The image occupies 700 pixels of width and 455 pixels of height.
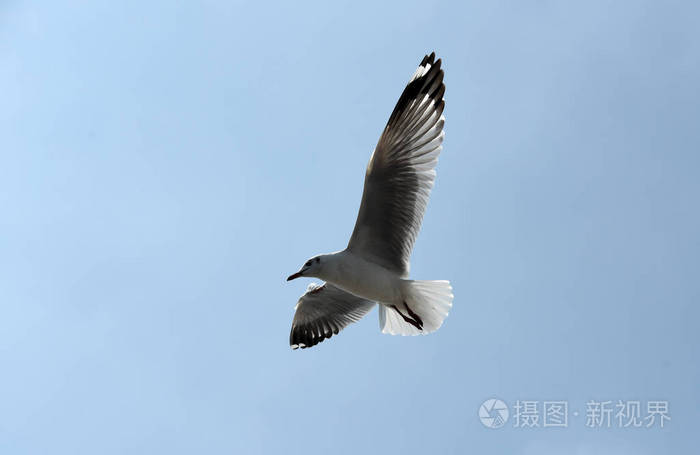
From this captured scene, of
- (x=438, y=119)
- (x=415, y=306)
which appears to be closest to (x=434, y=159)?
(x=438, y=119)

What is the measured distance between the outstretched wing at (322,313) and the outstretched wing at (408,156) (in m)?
1.40

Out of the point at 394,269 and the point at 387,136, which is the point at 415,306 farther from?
the point at 387,136

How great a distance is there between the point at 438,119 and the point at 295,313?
256 cm

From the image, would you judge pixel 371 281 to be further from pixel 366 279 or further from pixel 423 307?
pixel 423 307

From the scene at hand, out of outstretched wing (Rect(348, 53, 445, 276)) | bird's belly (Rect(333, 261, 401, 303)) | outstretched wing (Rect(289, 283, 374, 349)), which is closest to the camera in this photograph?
outstretched wing (Rect(348, 53, 445, 276))

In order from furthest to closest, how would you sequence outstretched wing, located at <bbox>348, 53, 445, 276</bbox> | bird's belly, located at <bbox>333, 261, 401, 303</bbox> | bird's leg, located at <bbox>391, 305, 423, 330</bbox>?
bird's leg, located at <bbox>391, 305, 423, 330</bbox>, bird's belly, located at <bbox>333, 261, 401, 303</bbox>, outstretched wing, located at <bbox>348, 53, 445, 276</bbox>

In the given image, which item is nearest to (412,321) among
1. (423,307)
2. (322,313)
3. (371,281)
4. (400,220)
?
(423,307)

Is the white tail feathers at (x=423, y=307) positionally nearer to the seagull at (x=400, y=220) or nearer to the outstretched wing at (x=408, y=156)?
the seagull at (x=400, y=220)

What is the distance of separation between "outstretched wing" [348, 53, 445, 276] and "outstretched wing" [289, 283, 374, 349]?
140 centimetres

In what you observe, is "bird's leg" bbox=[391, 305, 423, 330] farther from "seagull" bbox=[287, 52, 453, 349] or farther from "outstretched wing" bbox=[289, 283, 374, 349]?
"outstretched wing" bbox=[289, 283, 374, 349]

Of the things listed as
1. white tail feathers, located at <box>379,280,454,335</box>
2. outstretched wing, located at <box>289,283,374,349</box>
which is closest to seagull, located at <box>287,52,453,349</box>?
white tail feathers, located at <box>379,280,454,335</box>

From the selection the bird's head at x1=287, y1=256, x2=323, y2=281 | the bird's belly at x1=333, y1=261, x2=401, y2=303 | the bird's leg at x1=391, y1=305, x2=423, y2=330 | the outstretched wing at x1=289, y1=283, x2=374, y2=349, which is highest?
the outstretched wing at x1=289, y1=283, x2=374, y2=349

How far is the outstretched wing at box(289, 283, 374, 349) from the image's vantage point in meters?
7.29

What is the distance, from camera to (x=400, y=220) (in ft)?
19.9
